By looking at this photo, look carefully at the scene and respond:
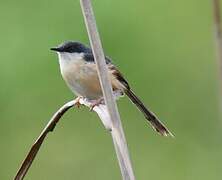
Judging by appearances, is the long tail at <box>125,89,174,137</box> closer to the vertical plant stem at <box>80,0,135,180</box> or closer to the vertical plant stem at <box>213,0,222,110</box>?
the vertical plant stem at <box>213,0,222,110</box>

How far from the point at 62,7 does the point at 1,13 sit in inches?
18.1

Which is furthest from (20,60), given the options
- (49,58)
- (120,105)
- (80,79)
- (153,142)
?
(80,79)

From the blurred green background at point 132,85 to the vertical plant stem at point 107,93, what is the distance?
336 cm

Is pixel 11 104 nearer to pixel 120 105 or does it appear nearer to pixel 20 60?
pixel 20 60

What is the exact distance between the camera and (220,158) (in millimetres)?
6066

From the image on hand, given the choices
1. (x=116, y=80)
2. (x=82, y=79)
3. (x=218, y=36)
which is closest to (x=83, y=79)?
(x=82, y=79)

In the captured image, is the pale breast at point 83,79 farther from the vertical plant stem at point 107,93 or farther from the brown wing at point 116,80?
the vertical plant stem at point 107,93

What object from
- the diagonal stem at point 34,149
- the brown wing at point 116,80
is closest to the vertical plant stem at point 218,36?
the diagonal stem at point 34,149

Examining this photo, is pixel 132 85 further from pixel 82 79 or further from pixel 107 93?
pixel 107 93

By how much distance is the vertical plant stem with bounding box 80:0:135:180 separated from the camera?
7.64ft

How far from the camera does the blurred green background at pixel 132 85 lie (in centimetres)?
583

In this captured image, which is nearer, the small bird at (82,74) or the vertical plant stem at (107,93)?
the vertical plant stem at (107,93)

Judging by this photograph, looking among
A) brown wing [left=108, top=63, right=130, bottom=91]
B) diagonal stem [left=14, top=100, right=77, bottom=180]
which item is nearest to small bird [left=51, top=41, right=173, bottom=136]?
brown wing [left=108, top=63, right=130, bottom=91]

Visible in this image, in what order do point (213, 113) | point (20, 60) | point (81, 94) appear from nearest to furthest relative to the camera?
point (81, 94) < point (20, 60) < point (213, 113)
